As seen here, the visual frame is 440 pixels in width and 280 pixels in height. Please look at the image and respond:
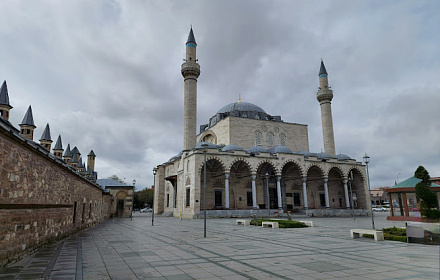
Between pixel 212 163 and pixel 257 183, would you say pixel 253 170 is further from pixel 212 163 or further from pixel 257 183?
pixel 212 163

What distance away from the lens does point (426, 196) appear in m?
14.5

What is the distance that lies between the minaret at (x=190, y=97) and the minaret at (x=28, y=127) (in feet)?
54.7

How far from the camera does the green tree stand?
14319 millimetres

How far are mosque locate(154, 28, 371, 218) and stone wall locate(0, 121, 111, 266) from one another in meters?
15.6

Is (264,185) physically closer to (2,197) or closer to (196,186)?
(196,186)

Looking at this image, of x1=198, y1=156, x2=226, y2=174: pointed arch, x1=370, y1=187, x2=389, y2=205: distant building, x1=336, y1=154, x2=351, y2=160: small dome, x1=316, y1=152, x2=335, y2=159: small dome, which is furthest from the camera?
x1=370, y1=187, x2=389, y2=205: distant building

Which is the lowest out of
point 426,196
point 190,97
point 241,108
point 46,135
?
point 426,196

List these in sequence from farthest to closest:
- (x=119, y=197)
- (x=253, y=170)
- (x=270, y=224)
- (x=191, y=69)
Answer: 1. (x=119, y=197)
2. (x=191, y=69)
3. (x=253, y=170)
4. (x=270, y=224)

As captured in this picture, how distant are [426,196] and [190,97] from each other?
2258cm

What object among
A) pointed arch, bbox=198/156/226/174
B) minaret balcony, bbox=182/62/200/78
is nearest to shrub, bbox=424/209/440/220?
pointed arch, bbox=198/156/226/174

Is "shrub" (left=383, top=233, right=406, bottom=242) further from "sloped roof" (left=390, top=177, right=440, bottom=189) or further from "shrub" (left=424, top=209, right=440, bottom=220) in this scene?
"sloped roof" (left=390, top=177, right=440, bottom=189)

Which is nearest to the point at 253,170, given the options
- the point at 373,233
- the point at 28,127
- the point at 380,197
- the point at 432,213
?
the point at 432,213

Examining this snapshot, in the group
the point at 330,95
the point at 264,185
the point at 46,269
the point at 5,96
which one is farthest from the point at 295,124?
the point at 46,269

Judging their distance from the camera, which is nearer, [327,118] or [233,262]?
[233,262]
